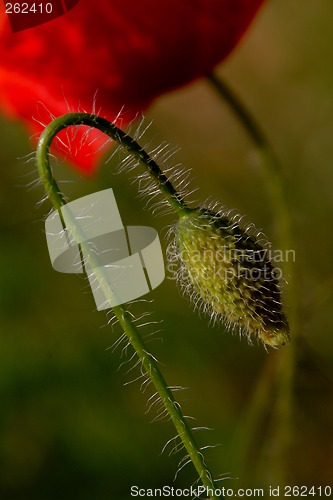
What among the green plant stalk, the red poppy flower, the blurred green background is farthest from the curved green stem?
the blurred green background

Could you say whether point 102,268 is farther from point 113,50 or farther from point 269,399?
point 269,399

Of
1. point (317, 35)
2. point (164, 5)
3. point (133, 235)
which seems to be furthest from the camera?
point (317, 35)

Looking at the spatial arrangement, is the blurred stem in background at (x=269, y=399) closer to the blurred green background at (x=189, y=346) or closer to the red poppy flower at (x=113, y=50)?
the blurred green background at (x=189, y=346)

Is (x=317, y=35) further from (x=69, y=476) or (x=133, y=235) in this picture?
(x=69, y=476)

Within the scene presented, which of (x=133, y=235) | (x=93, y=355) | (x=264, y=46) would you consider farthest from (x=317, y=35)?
(x=93, y=355)

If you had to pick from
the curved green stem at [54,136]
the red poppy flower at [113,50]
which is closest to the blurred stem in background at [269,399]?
the red poppy flower at [113,50]

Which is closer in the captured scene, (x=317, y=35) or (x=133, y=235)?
(x=133, y=235)

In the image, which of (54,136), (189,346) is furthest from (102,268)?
(189,346)
